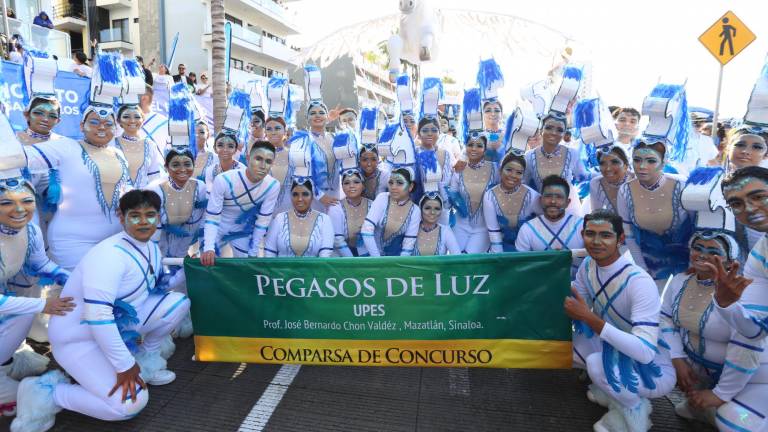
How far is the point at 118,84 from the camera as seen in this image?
3.48m

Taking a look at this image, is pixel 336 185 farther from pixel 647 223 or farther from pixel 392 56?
pixel 392 56

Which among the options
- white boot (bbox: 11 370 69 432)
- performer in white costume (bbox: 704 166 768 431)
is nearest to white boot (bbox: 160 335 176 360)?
white boot (bbox: 11 370 69 432)

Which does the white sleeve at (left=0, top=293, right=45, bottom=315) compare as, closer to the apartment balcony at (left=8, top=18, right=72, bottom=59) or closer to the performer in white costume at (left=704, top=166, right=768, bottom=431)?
the performer in white costume at (left=704, top=166, right=768, bottom=431)

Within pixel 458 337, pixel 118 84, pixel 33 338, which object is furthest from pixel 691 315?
pixel 33 338

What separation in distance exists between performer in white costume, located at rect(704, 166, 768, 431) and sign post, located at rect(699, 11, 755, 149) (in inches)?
152

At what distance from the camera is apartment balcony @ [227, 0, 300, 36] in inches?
948

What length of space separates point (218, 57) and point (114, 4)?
19856mm

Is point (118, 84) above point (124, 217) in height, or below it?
above

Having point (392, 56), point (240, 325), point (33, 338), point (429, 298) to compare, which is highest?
A: point (392, 56)

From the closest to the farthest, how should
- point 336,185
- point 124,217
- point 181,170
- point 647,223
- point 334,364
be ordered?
point 124,217 → point 334,364 → point 647,223 → point 181,170 → point 336,185

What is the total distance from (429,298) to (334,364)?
2.50 feet

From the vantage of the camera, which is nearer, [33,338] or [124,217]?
[124,217]

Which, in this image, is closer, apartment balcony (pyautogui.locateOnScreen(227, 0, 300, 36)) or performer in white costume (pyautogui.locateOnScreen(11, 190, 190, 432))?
performer in white costume (pyautogui.locateOnScreen(11, 190, 190, 432))

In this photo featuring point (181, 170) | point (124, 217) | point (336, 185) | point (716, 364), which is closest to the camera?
point (716, 364)
